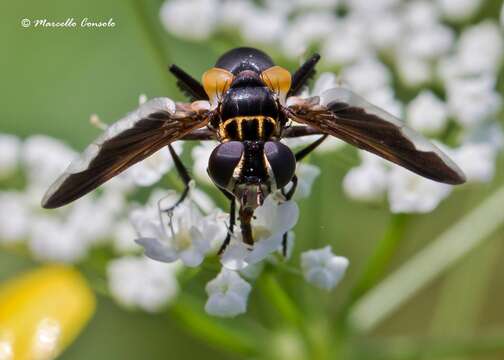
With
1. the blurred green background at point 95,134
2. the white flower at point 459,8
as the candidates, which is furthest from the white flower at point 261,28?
the white flower at point 459,8

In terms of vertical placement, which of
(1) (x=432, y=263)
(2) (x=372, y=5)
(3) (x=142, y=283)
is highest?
(2) (x=372, y=5)

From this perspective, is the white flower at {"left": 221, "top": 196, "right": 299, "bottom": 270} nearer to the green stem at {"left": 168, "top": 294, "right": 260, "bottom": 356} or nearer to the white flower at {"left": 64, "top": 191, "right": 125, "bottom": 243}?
the green stem at {"left": 168, "top": 294, "right": 260, "bottom": 356}

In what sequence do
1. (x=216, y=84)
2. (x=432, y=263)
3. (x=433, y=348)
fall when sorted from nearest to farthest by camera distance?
1. (x=216, y=84)
2. (x=433, y=348)
3. (x=432, y=263)

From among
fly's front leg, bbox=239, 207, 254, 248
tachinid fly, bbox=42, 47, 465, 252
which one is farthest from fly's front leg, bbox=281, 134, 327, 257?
fly's front leg, bbox=239, 207, 254, 248

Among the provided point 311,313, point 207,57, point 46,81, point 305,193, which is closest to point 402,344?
point 311,313

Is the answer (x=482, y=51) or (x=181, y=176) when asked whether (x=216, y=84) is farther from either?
(x=482, y=51)

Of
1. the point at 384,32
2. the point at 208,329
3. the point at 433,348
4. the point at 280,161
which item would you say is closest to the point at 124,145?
the point at 280,161
